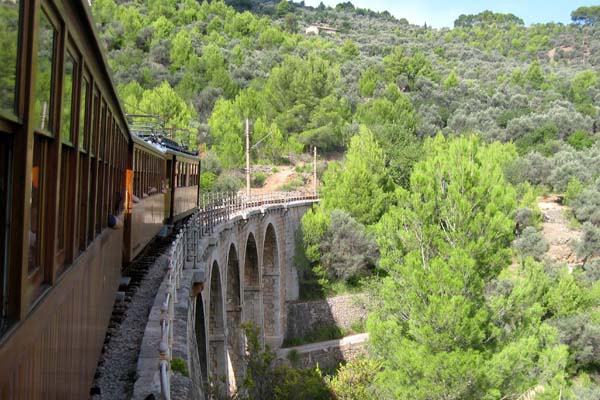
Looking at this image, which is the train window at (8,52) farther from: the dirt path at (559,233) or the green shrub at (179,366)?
the dirt path at (559,233)

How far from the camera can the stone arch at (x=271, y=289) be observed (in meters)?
24.6

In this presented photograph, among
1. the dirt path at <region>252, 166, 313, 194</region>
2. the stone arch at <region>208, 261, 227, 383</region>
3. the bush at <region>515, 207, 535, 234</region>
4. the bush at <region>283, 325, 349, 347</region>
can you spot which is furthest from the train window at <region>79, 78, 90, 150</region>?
the dirt path at <region>252, 166, 313, 194</region>

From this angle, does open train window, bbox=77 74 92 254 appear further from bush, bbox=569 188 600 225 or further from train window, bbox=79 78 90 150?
bush, bbox=569 188 600 225

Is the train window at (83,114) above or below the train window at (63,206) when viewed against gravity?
above

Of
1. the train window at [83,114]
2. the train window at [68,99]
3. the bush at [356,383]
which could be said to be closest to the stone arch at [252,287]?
the bush at [356,383]

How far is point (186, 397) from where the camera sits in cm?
506

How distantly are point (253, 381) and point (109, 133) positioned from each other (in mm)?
9539

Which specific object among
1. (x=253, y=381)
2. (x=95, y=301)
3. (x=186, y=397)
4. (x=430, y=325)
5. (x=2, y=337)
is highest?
(x=2, y=337)

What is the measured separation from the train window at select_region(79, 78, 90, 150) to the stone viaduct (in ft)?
4.72

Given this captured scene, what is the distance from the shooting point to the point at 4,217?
181 cm

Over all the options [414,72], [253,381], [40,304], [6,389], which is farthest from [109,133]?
[414,72]

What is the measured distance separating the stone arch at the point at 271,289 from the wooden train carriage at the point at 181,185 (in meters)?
7.37

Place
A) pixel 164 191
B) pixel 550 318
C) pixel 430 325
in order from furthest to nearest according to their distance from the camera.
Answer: pixel 550 318 → pixel 430 325 → pixel 164 191

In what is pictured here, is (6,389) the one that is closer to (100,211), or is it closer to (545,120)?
(100,211)
